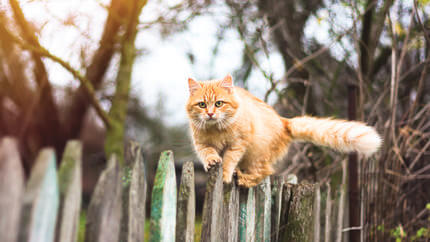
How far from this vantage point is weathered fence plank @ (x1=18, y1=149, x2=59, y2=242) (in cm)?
90

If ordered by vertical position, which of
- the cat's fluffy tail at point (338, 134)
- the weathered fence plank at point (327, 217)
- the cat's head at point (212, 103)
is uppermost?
the cat's head at point (212, 103)

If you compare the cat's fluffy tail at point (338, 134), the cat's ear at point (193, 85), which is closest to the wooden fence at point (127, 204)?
the cat's fluffy tail at point (338, 134)

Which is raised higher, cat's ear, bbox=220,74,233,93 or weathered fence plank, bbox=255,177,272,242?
cat's ear, bbox=220,74,233,93

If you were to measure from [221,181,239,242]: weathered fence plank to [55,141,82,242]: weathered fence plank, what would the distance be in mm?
800

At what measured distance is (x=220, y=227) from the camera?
162 centimetres

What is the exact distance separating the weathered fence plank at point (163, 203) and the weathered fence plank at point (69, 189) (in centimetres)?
33

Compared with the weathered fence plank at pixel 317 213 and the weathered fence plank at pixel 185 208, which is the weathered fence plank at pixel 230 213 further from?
the weathered fence plank at pixel 317 213

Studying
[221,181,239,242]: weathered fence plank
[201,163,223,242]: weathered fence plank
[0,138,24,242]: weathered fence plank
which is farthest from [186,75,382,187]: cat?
[0,138,24,242]: weathered fence plank

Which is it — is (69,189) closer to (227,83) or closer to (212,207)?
(212,207)

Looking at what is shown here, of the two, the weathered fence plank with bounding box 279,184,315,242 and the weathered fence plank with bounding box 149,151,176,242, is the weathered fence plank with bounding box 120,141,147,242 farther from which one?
the weathered fence plank with bounding box 279,184,315,242

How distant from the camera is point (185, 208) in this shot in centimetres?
142

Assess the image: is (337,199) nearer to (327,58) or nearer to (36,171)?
(36,171)

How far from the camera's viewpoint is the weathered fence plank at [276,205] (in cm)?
210

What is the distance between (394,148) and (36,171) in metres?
2.58
